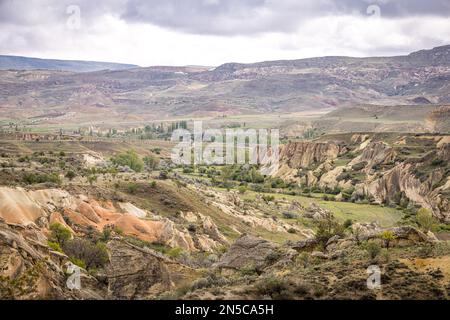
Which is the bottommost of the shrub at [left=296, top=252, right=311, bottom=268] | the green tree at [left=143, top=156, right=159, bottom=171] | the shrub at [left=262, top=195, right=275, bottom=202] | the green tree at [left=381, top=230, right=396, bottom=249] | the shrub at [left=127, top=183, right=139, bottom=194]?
the shrub at [left=262, top=195, right=275, bottom=202]

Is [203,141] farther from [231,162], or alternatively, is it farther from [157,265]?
[157,265]

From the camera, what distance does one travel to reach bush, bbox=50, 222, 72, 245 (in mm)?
33369

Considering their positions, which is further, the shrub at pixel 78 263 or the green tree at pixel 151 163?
the green tree at pixel 151 163

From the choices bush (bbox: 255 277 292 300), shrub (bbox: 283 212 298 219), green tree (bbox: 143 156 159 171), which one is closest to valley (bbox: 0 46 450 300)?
bush (bbox: 255 277 292 300)

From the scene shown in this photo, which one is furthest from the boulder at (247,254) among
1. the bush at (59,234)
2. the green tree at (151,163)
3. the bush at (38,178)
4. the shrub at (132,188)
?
the green tree at (151,163)

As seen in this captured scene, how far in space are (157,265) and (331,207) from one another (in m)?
58.9

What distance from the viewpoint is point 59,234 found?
113 feet

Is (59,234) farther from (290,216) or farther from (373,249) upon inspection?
(290,216)

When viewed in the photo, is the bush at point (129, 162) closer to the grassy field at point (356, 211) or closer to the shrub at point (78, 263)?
the grassy field at point (356, 211)

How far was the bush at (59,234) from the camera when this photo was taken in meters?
33.4

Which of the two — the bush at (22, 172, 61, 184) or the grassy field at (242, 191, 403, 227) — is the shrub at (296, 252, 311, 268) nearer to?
the bush at (22, 172, 61, 184)

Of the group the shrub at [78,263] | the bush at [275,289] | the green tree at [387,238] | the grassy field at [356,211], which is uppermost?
the bush at [275,289]

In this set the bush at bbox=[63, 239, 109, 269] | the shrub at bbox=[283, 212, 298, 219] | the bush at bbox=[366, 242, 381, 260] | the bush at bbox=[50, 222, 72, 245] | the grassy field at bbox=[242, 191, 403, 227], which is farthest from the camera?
the shrub at bbox=[283, 212, 298, 219]

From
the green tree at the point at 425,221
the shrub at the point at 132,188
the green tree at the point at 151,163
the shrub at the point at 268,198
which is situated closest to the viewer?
the green tree at the point at 425,221
